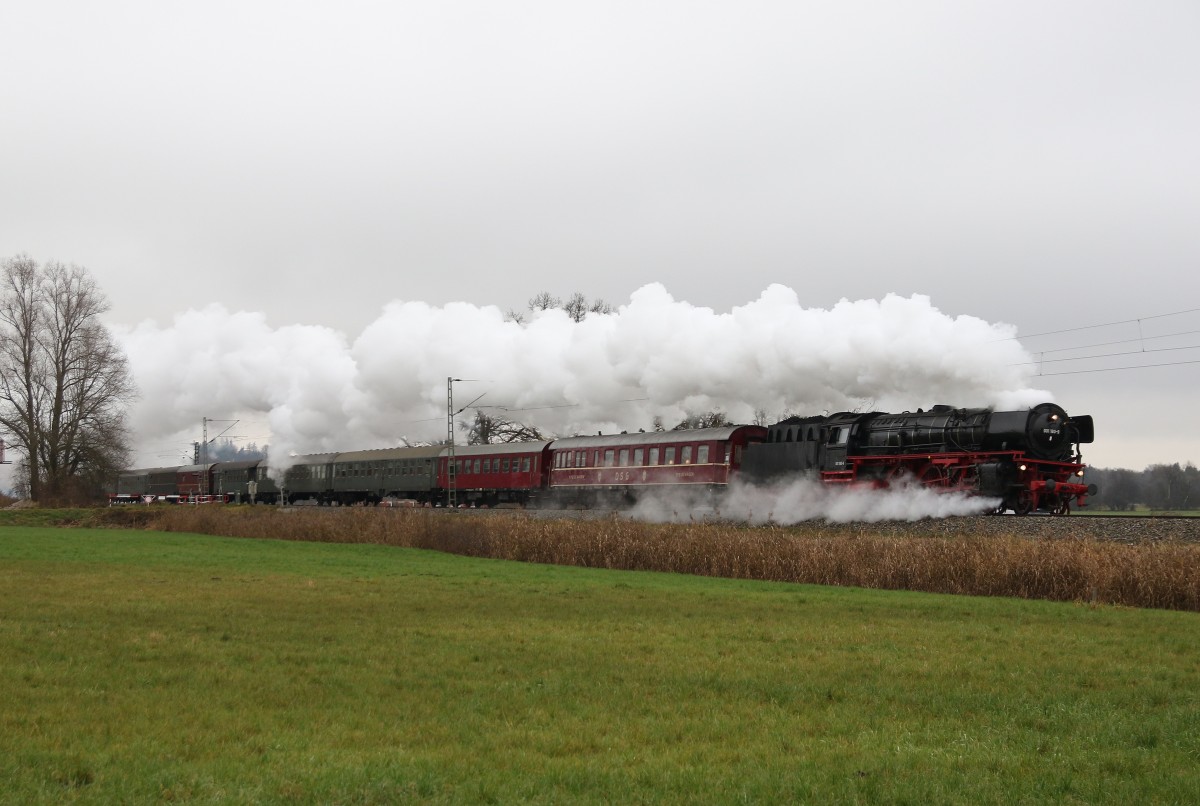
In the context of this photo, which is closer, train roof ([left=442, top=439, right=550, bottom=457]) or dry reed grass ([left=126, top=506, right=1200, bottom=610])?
dry reed grass ([left=126, top=506, right=1200, bottom=610])

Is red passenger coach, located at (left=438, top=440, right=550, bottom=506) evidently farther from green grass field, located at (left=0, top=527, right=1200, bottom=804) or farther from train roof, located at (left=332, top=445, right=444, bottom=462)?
green grass field, located at (left=0, top=527, right=1200, bottom=804)

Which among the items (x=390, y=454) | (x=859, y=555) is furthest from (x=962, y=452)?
(x=390, y=454)

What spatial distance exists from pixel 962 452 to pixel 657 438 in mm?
12961

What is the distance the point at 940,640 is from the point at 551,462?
35.3m

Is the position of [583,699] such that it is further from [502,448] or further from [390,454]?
[390,454]

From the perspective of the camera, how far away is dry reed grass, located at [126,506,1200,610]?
20672 millimetres

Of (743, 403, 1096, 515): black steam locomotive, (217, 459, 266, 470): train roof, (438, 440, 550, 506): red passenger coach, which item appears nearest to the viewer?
(743, 403, 1096, 515): black steam locomotive

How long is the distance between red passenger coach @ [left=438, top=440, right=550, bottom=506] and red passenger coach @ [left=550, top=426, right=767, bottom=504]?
4.23 ft

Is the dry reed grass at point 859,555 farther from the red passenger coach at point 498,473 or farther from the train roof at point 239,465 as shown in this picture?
the train roof at point 239,465

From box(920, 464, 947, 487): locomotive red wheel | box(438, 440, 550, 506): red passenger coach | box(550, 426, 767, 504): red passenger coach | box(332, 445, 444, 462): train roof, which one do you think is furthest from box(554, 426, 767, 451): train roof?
box(332, 445, 444, 462): train roof

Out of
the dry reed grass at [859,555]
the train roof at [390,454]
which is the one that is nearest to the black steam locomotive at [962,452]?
the dry reed grass at [859,555]

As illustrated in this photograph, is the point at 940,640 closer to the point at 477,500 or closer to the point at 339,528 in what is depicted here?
the point at 339,528

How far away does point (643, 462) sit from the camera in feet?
139

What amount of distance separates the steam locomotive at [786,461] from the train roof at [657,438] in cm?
6
